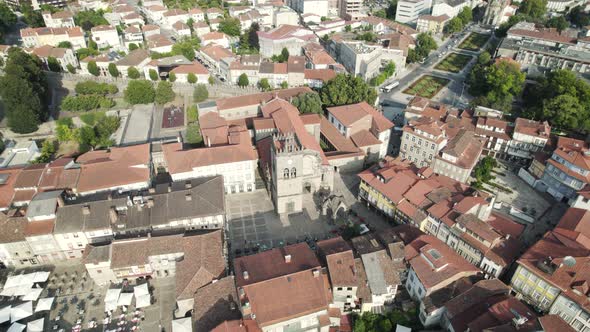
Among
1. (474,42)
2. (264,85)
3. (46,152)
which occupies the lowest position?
(46,152)

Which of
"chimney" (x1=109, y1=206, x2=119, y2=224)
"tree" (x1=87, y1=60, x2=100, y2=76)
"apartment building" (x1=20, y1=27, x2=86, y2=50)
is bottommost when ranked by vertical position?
"chimney" (x1=109, y1=206, x2=119, y2=224)

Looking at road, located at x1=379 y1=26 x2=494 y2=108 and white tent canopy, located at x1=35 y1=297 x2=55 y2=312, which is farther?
road, located at x1=379 y1=26 x2=494 y2=108

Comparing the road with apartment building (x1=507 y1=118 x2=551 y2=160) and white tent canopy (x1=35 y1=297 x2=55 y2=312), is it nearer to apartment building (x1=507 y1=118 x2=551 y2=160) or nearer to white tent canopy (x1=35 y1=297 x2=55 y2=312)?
apartment building (x1=507 y1=118 x2=551 y2=160)

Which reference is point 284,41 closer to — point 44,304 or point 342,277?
point 342,277

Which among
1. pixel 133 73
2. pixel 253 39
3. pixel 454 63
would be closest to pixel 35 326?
pixel 133 73

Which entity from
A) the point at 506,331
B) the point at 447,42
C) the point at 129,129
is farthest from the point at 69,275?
the point at 447,42

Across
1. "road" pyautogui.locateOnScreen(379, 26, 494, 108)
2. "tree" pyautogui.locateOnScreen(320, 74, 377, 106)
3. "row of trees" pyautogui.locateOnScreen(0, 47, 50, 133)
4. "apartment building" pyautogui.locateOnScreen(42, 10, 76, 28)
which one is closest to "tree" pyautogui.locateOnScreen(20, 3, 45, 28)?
"apartment building" pyautogui.locateOnScreen(42, 10, 76, 28)
